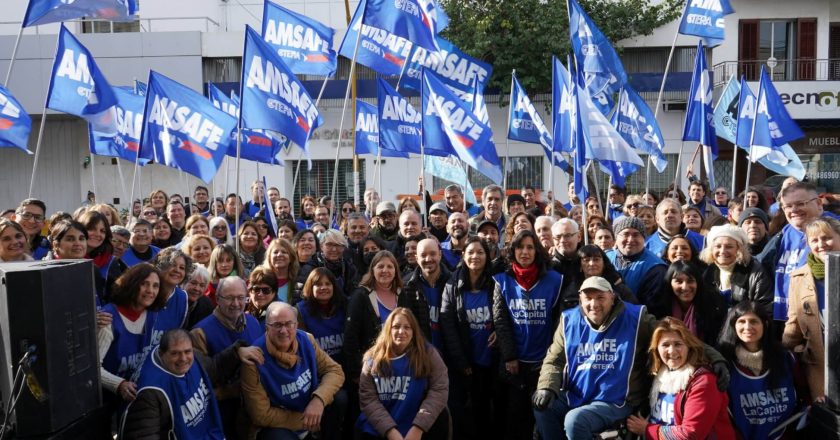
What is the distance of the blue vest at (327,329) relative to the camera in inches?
223

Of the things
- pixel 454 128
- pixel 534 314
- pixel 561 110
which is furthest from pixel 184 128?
pixel 534 314

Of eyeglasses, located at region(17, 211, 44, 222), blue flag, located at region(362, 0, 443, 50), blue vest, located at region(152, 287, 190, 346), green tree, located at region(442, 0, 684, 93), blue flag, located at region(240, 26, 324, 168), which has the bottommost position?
blue vest, located at region(152, 287, 190, 346)

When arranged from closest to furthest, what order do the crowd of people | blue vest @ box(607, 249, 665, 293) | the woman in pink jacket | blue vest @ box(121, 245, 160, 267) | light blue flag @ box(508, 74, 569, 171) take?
the woman in pink jacket, the crowd of people, blue vest @ box(607, 249, 665, 293), blue vest @ box(121, 245, 160, 267), light blue flag @ box(508, 74, 569, 171)

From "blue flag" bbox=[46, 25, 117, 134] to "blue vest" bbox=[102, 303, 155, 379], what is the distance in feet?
16.5

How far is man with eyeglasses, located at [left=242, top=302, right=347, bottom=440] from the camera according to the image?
4.86m

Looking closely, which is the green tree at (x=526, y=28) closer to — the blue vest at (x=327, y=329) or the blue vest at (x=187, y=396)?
the blue vest at (x=327, y=329)

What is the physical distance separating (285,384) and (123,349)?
105cm

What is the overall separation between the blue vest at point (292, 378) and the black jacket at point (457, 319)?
118 centimetres

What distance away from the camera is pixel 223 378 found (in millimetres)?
4867

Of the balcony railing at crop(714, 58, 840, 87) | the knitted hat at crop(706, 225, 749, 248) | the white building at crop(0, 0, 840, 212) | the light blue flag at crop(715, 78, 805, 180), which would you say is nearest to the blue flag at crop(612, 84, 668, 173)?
the light blue flag at crop(715, 78, 805, 180)

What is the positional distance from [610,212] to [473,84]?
8.93ft

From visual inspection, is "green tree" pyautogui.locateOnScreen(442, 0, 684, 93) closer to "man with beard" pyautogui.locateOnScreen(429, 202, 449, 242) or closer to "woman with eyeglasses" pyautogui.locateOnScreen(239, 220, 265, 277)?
"man with beard" pyautogui.locateOnScreen(429, 202, 449, 242)

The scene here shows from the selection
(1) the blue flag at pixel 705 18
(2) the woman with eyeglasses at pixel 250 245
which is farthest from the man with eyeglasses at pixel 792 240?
(1) the blue flag at pixel 705 18

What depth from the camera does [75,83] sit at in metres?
9.09
